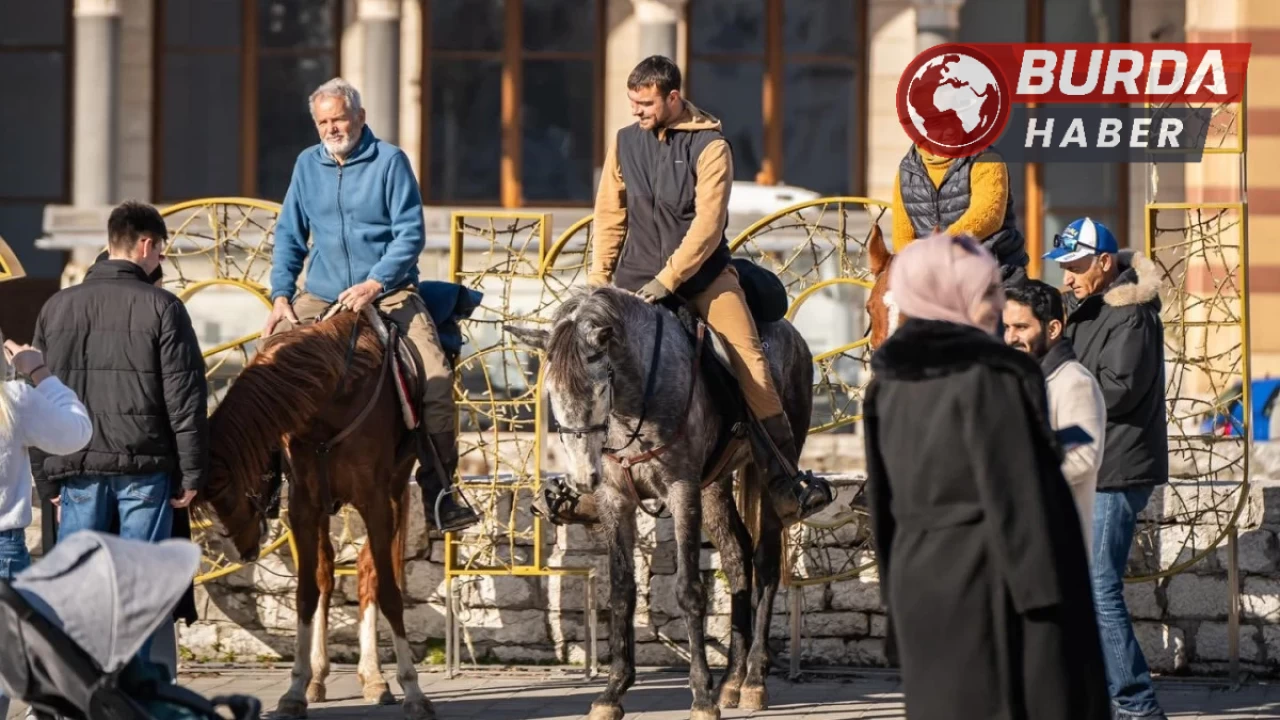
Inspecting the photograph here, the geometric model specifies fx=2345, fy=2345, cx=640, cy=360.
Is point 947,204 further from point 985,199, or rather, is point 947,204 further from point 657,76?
point 657,76

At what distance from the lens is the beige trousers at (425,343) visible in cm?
1013

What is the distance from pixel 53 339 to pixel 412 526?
304 cm

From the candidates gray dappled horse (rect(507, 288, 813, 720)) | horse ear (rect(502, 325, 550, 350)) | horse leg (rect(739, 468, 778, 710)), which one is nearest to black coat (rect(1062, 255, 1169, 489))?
gray dappled horse (rect(507, 288, 813, 720))

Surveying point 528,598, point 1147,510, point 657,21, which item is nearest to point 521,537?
point 528,598

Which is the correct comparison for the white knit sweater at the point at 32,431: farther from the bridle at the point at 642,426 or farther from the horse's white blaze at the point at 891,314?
the horse's white blaze at the point at 891,314

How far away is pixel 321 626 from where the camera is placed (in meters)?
10.4

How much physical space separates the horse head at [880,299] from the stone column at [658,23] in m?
13.4

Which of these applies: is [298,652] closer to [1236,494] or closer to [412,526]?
[412,526]

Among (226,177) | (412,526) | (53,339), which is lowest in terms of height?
(412,526)

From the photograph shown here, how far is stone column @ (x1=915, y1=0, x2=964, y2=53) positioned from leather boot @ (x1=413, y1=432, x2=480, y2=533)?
47.2 ft

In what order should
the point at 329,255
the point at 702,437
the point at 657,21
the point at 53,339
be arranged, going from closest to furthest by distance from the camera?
1. the point at 53,339
2. the point at 702,437
3. the point at 329,255
4. the point at 657,21

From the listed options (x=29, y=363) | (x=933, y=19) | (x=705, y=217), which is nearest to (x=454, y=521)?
(x=705, y=217)

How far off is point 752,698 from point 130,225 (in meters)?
3.37

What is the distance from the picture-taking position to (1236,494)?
10.9m
